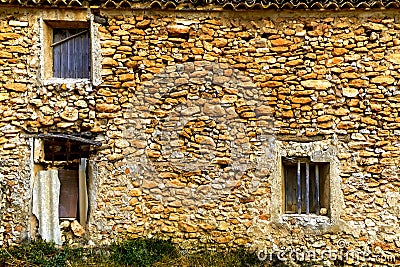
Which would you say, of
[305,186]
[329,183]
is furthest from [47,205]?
[329,183]

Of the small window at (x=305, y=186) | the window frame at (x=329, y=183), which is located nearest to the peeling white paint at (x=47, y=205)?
the window frame at (x=329, y=183)

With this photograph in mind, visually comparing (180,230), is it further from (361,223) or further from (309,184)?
(361,223)

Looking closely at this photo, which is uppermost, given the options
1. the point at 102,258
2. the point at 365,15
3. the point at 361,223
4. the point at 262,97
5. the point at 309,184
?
the point at 365,15

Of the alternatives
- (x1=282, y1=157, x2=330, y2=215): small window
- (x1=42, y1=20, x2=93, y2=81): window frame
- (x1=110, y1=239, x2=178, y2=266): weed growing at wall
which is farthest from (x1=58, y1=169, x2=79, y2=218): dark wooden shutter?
(x1=282, y1=157, x2=330, y2=215): small window

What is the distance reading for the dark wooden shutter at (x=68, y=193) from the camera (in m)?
6.95

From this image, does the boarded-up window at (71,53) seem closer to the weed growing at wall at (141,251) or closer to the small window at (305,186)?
the weed growing at wall at (141,251)

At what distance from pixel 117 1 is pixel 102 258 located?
12.0 feet

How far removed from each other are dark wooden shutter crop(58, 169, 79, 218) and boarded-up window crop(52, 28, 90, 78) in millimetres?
1498

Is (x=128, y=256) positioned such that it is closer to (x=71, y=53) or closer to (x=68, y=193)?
(x=68, y=193)

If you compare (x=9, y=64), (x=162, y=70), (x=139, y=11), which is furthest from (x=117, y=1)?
(x=9, y=64)

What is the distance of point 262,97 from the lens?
22.0 feet

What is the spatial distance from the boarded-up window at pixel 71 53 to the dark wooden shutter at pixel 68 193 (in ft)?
4.91

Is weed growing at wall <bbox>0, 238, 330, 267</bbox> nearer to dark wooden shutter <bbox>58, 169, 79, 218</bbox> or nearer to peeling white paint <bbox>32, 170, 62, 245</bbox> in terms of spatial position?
peeling white paint <bbox>32, 170, 62, 245</bbox>

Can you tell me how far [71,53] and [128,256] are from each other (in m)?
3.13
